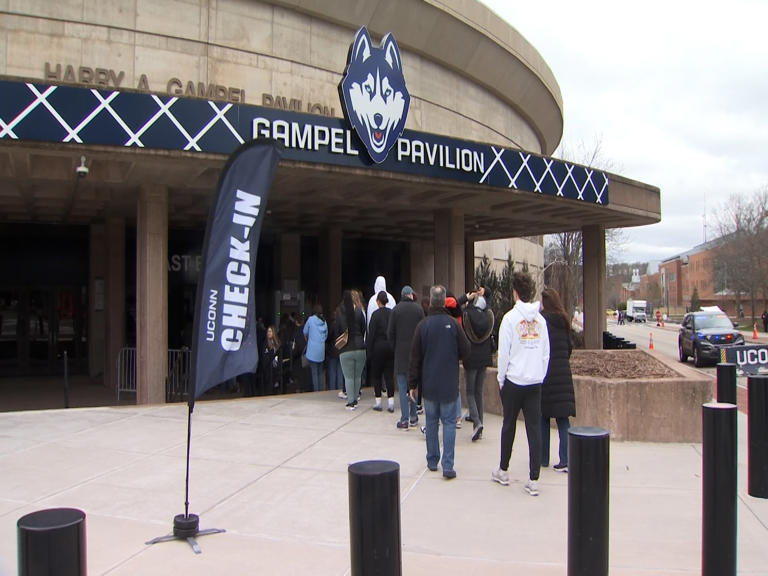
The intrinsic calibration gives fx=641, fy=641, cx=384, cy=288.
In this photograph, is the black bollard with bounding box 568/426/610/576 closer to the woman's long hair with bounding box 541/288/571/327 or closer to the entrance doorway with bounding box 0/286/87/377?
the woman's long hair with bounding box 541/288/571/327

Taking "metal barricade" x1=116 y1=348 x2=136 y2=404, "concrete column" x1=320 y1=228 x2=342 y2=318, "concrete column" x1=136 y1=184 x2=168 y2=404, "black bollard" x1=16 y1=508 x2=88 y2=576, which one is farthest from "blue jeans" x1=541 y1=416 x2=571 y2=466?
"concrete column" x1=320 y1=228 x2=342 y2=318

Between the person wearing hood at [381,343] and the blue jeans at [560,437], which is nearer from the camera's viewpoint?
the blue jeans at [560,437]

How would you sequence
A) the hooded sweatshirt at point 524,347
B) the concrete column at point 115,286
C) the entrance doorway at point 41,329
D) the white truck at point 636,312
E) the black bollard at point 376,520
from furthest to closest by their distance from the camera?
the white truck at point 636,312, the entrance doorway at point 41,329, the concrete column at point 115,286, the hooded sweatshirt at point 524,347, the black bollard at point 376,520

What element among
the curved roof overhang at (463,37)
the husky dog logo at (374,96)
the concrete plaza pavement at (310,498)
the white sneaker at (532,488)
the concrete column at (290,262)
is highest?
the curved roof overhang at (463,37)

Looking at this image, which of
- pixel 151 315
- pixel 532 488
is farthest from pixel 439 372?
pixel 151 315

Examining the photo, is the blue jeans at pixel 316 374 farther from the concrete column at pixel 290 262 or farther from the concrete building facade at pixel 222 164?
the concrete column at pixel 290 262

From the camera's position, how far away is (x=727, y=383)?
729cm

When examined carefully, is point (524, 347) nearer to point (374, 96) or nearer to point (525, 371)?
point (525, 371)

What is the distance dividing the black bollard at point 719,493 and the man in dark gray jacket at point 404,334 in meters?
4.22

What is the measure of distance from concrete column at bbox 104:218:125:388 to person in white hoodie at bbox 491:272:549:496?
13.5 metres

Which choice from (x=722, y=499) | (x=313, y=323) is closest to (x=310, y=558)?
(x=722, y=499)

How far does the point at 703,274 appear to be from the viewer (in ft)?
325

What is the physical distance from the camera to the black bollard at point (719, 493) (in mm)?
3863

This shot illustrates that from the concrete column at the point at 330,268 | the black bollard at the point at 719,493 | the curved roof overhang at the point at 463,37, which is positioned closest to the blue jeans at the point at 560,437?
the black bollard at the point at 719,493
